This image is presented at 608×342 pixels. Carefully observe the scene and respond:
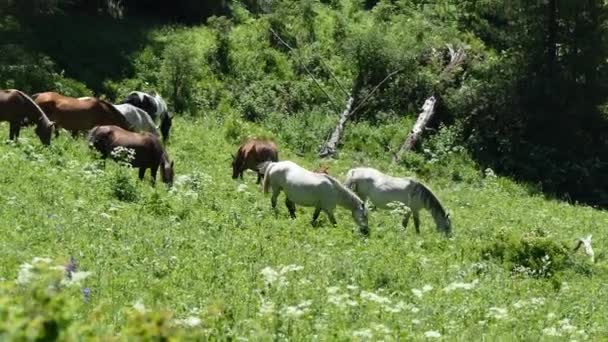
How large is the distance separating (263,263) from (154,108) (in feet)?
49.1

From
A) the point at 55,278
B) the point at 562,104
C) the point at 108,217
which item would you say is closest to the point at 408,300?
the point at 108,217

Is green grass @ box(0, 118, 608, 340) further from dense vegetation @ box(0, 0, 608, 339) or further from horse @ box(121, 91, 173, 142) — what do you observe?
horse @ box(121, 91, 173, 142)

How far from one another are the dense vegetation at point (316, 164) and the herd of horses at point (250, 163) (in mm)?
493

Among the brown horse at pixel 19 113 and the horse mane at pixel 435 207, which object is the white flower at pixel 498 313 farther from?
the brown horse at pixel 19 113

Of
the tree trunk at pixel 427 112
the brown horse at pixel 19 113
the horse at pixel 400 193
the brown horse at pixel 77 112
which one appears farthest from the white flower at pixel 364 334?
the tree trunk at pixel 427 112

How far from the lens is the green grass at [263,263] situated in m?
9.52

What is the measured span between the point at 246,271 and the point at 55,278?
6.52m

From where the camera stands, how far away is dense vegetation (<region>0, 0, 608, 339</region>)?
34.0ft

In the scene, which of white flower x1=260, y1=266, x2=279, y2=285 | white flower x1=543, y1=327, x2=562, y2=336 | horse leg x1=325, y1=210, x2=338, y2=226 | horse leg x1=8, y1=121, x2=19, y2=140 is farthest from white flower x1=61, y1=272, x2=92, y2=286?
horse leg x1=8, y1=121, x2=19, y2=140

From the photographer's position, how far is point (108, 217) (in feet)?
47.0

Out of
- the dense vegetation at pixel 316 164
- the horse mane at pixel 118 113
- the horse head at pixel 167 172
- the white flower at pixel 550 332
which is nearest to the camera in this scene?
the white flower at pixel 550 332

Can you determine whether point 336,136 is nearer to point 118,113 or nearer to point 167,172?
point 118,113

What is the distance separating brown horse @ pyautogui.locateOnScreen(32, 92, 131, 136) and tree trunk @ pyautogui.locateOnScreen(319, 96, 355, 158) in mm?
8869

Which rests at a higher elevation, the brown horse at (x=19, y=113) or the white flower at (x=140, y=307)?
the white flower at (x=140, y=307)
